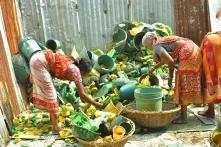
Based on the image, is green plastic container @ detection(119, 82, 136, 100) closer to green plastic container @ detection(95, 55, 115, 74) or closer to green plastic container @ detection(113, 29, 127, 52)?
green plastic container @ detection(95, 55, 115, 74)

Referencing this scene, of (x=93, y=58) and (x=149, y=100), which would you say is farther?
(x=93, y=58)

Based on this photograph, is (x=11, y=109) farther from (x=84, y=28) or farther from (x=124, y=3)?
(x=124, y=3)

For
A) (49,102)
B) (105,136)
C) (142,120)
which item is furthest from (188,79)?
(49,102)

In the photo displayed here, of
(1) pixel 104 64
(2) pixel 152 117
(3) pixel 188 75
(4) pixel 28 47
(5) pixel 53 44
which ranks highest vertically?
(4) pixel 28 47

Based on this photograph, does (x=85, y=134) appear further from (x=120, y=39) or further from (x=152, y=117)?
(x=120, y=39)

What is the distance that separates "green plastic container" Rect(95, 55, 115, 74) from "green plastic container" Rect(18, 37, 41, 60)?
1327 millimetres

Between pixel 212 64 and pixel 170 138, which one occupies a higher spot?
pixel 212 64

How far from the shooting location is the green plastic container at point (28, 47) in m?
7.02

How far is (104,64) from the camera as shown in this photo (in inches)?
316

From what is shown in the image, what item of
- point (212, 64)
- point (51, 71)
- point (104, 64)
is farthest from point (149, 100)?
point (104, 64)

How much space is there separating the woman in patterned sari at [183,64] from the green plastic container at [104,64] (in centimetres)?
196

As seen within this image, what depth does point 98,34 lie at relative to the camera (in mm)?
8992

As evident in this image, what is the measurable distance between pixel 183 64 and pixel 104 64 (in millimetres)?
2666

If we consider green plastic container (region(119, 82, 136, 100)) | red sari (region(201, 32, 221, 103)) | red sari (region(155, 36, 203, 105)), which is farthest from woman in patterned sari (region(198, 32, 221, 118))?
green plastic container (region(119, 82, 136, 100))
